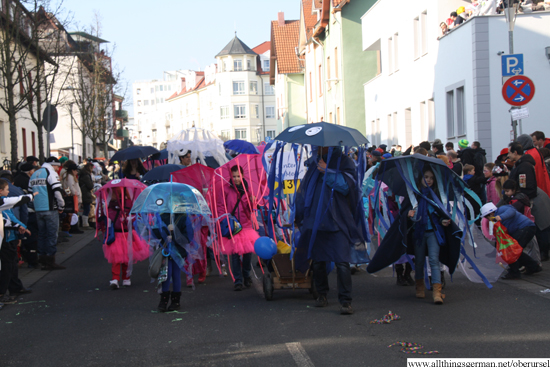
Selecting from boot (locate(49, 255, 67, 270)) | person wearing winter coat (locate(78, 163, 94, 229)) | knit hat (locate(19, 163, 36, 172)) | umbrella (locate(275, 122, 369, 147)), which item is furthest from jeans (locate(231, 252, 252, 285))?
person wearing winter coat (locate(78, 163, 94, 229))

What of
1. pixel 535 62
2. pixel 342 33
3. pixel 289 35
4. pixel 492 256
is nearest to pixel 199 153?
pixel 492 256

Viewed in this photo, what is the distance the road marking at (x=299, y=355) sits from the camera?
566 centimetres

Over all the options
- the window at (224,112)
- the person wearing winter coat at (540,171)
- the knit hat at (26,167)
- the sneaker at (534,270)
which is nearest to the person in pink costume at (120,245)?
the knit hat at (26,167)

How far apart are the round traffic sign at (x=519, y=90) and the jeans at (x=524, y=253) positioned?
12.0 ft

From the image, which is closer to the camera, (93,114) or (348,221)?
(348,221)

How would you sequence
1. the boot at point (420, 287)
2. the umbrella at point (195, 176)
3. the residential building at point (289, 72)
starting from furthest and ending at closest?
1. the residential building at point (289, 72)
2. the umbrella at point (195, 176)
3. the boot at point (420, 287)

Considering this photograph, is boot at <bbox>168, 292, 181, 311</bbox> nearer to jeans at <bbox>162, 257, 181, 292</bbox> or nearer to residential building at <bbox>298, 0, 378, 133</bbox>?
jeans at <bbox>162, 257, 181, 292</bbox>

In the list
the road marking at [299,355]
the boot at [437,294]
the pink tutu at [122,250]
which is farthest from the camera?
the pink tutu at [122,250]

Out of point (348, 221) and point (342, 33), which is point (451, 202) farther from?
point (342, 33)

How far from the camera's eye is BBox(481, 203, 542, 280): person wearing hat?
9594 millimetres

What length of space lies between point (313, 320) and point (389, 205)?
282 centimetres

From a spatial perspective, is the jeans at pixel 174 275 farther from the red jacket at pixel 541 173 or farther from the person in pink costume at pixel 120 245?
the red jacket at pixel 541 173

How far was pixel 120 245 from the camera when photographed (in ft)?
33.1

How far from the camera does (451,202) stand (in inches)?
347
